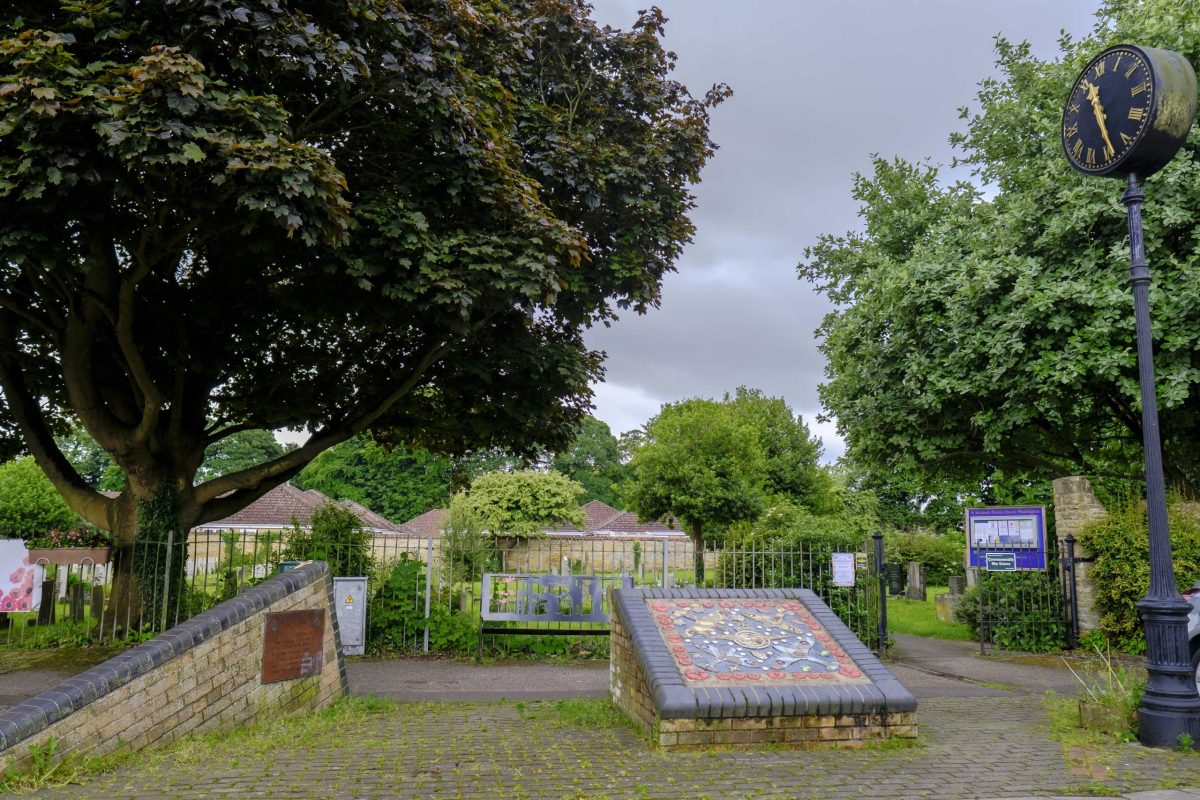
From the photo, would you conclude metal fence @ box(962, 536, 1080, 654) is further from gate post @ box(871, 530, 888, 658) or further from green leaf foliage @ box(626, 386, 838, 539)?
green leaf foliage @ box(626, 386, 838, 539)

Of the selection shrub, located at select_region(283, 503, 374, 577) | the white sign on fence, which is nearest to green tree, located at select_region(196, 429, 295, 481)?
shrub, located at select_region(283, 503, 374, 577)

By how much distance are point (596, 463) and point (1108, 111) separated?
67.9 m

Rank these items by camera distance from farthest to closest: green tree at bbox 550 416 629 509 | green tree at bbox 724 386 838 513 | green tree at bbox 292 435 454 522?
green tree at bbox 550 416 629 509, green tree at bbox 292 435 454 522, green tree at bbox 724 386 838 513

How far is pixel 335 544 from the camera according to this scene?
13.6 metres

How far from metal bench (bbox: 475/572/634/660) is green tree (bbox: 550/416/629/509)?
5838 centimetres

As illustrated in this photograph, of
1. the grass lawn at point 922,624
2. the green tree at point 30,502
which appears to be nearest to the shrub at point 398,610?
the grass lawn at point 922,624

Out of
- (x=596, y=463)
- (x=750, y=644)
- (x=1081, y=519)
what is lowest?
(x=750, y=644)

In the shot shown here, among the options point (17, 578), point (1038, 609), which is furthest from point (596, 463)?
point (17, 578)

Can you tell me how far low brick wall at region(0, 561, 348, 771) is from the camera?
554 cm

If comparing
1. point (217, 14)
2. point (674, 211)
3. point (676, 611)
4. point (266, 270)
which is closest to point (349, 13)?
point (217, 14)

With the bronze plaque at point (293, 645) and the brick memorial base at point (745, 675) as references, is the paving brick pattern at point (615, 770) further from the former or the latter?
the bronze plaque at point (293, 645)

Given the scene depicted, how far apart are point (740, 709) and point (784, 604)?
2.09 metres

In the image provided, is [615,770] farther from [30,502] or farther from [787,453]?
[787,453]

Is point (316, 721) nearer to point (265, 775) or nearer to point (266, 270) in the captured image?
point (265, 775)
